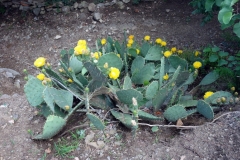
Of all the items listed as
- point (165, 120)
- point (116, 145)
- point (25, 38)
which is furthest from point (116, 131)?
point (25, 38)

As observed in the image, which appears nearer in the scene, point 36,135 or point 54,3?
point 36,135

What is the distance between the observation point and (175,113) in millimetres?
2297

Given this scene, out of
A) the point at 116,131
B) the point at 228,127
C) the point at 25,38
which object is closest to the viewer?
the point at 228,127

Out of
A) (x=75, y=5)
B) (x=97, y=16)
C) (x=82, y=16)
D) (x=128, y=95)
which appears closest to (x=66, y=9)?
(x=75, y=5)

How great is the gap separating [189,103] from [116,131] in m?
0.57

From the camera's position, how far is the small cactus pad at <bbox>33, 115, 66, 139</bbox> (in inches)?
82.7

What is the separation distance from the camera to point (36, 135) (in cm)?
239

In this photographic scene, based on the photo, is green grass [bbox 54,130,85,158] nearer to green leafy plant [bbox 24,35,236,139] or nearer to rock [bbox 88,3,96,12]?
green leafy plant [bbox 24,35,236,139]

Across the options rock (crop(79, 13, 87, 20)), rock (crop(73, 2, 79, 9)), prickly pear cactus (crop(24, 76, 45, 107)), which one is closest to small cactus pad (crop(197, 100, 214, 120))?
prickly pear cactus (crop(24, 76, 45, 107))

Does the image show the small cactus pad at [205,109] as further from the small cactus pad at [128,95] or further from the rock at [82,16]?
the rock at [82,16]

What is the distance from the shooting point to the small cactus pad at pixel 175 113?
2.25m

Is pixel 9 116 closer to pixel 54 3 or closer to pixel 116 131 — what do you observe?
pixel 116 131

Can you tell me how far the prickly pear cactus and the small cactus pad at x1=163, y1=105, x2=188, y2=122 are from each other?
33.8 inches

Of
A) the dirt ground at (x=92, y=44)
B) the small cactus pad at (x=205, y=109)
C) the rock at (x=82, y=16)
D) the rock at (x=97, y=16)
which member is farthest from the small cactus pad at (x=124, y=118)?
the rock at (x=82, y=16)
